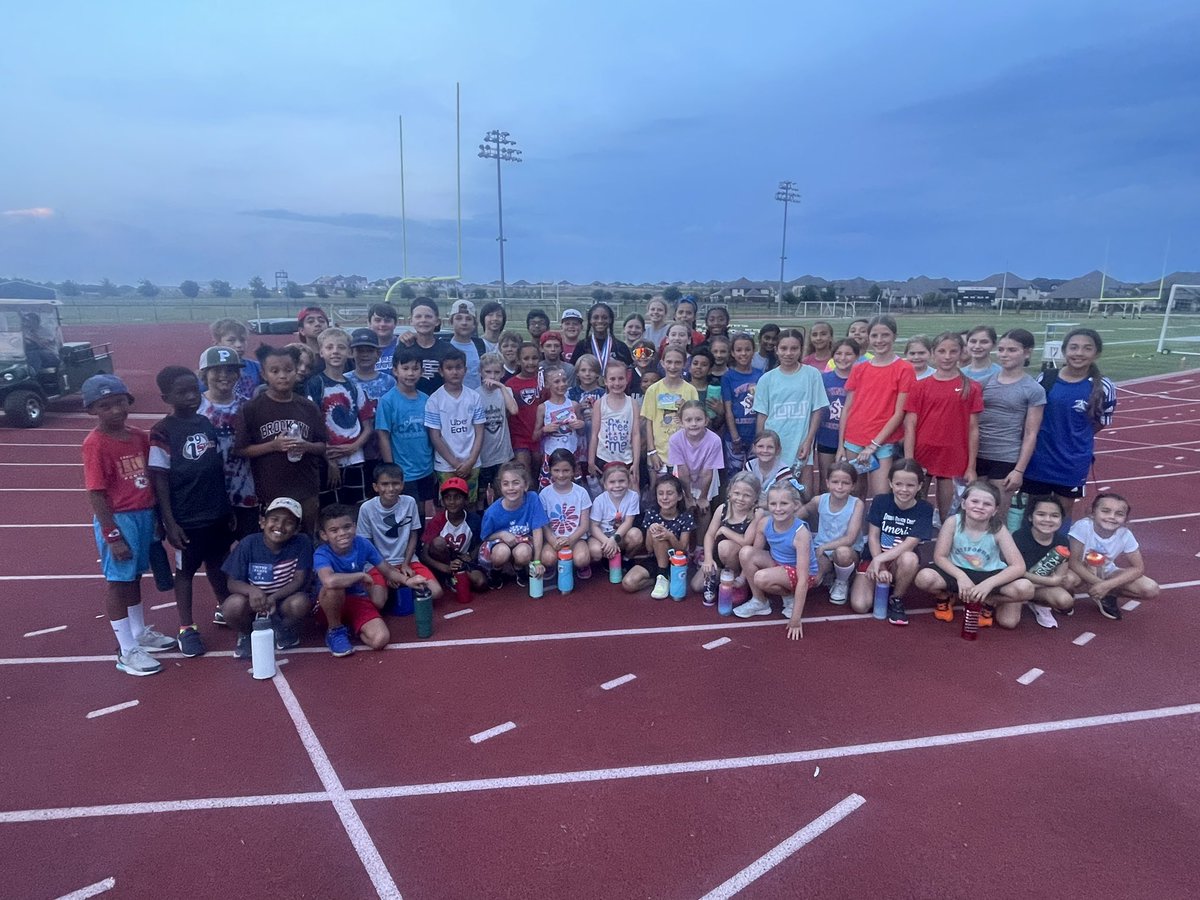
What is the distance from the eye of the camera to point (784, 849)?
3.02 m

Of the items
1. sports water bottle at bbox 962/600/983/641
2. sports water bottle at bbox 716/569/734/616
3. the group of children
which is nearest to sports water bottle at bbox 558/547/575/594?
the group of children

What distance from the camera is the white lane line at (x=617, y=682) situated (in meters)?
4.30

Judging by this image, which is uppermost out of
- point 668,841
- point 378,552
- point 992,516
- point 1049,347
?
point 1049,347

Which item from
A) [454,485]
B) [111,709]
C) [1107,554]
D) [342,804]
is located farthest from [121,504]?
[1107,554]

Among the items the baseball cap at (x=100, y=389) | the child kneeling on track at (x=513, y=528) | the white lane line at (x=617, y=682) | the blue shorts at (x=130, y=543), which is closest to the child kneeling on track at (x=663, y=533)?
the child kneeling on track at (x=513, y=528)

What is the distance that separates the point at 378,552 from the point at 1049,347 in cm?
1365

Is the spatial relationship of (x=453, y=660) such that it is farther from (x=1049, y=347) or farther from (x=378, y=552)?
(x=1049, y=347)

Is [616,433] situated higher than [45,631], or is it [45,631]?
[616,433]

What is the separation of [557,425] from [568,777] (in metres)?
3.26

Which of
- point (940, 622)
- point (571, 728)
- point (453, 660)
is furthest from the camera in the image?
point (940, 622)

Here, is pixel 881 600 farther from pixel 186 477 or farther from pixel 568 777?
pixel 186 477

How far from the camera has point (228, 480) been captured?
4840 millimetres

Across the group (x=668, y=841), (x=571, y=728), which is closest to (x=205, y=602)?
(x=571, y=728)

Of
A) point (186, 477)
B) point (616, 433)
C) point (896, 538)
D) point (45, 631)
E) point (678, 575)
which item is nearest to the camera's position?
point (186, 477)
